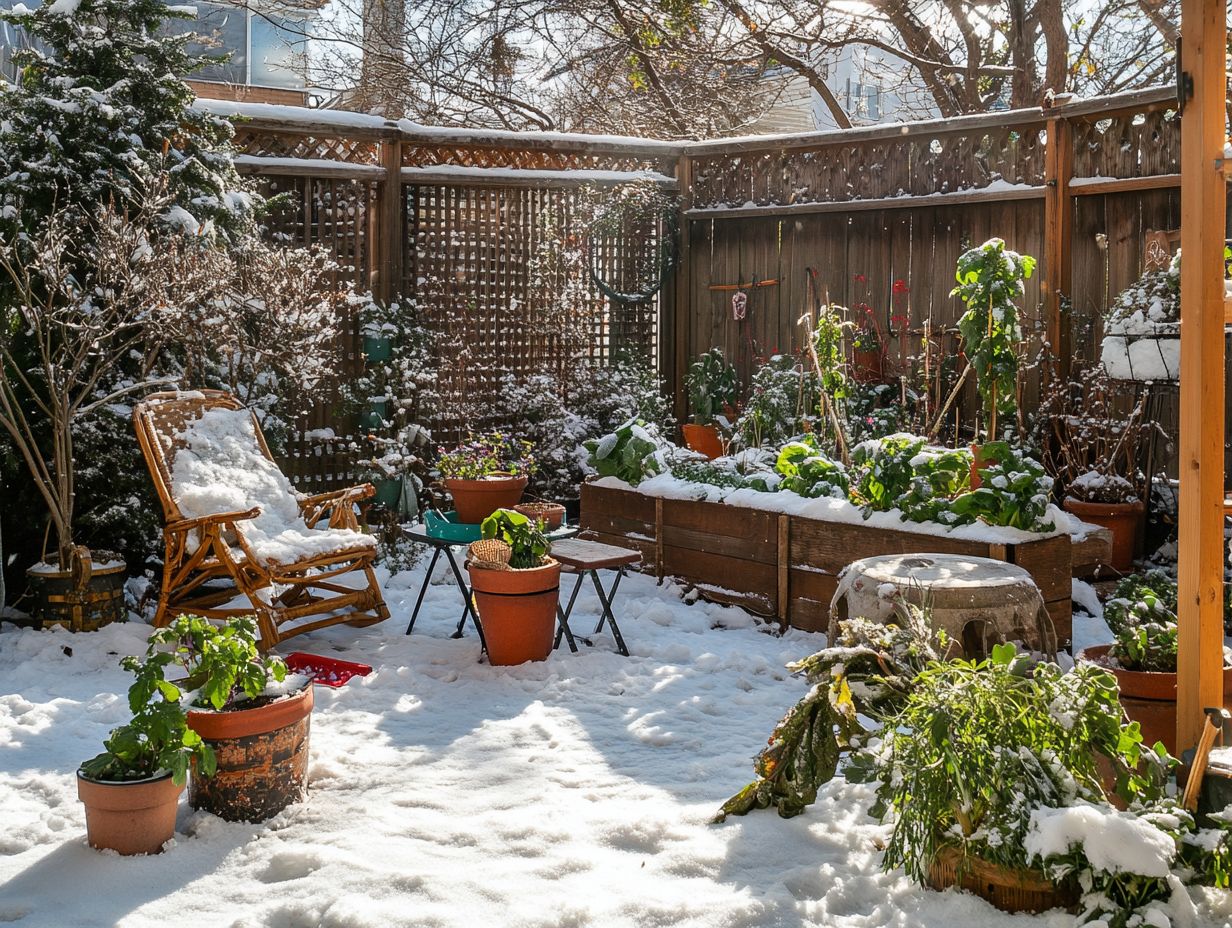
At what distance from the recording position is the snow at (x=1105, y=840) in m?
2.38

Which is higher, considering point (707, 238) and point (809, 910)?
point (707, 238)

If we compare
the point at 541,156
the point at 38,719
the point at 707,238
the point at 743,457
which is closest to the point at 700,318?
the point at 707,238

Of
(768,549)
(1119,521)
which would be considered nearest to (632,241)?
(768,549)

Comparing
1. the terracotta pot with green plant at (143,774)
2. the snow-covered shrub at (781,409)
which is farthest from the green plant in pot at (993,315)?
the terracotta pot with green plant at (143,774)

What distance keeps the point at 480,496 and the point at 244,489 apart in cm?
106

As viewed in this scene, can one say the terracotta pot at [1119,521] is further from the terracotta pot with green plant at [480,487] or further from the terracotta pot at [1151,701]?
the terracotta pot at [1151,701]

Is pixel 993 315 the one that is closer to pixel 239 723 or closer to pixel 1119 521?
pixel 1119 521

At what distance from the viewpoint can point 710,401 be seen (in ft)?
27.2

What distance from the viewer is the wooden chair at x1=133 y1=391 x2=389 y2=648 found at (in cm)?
491

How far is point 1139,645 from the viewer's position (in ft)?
10.4

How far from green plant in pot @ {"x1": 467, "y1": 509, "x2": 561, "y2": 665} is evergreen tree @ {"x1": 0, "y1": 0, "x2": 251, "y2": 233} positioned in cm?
222

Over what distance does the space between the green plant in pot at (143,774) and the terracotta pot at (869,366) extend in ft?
17.3

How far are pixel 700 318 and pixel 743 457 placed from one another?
2660 millimetres

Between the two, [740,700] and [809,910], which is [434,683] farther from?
[809,910]
